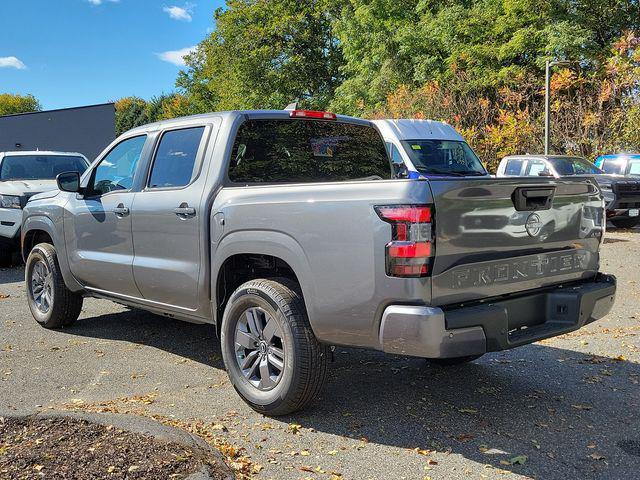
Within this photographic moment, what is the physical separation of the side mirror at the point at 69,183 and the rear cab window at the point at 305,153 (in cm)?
203

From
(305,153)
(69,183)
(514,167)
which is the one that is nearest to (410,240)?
(305,153)

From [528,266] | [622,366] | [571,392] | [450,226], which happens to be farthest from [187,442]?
[622,366]

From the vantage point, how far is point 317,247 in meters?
3.59

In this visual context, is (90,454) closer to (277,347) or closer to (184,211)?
(277,347)

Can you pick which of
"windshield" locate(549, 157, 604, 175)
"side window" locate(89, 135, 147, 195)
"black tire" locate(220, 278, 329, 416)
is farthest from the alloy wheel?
"windshield" locate(549, 157, 604, 175)

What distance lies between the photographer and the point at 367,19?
117 feet

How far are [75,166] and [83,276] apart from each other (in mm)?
6407

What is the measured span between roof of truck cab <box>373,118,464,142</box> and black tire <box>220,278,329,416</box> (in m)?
8.68

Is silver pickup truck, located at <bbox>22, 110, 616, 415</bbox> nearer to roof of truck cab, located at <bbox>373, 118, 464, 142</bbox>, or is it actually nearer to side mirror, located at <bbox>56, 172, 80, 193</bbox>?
side mirror, located at <bbox>56, 172, 80, 193</bbox>

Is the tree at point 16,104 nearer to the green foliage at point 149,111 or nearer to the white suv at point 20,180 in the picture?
the green foliage at point 149,111

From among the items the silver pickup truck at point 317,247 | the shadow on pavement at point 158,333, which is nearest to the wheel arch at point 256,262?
the silver pickup truck at point 317,247

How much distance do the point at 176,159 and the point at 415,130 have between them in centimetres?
872

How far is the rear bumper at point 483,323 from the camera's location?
3.22 meters

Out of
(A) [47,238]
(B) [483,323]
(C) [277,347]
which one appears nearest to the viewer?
(B) [483,323]
